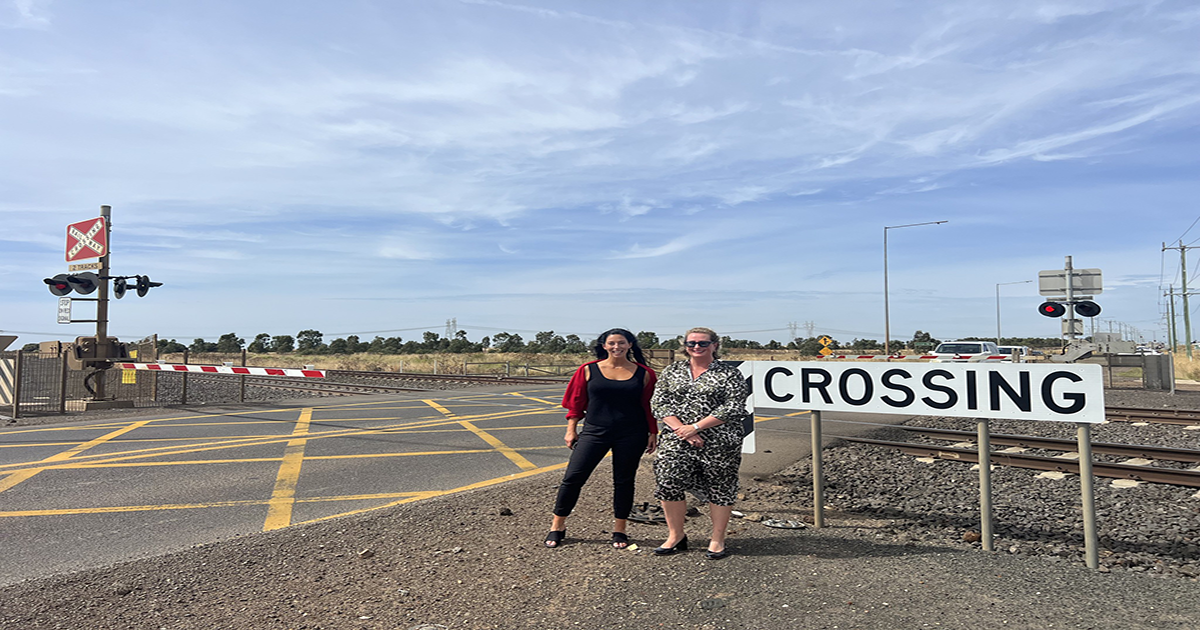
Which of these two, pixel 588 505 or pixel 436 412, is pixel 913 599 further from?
pixel 436 412

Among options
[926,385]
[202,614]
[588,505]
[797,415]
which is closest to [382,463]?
[588,505]

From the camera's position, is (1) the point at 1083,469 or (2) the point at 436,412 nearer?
(1) the point at 1083,469

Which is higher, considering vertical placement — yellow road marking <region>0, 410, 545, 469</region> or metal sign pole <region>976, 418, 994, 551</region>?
metal sign pole <region>976, 418, 994, 551</region>

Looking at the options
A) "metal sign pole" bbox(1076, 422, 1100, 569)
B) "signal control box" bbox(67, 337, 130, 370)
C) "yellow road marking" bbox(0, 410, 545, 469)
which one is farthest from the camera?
"signal control box" bbox(67, 337, 130, 370)

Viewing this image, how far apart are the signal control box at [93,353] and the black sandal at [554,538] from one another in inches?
575

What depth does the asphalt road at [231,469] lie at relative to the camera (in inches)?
216

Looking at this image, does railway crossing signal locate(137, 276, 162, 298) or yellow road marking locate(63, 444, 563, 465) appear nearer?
yellow road marking locate(63, 444, 563, 465)

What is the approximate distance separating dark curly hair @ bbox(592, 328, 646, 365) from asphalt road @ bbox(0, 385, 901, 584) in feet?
8.17

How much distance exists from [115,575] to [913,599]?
4.61m

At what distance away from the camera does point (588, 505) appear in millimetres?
6172

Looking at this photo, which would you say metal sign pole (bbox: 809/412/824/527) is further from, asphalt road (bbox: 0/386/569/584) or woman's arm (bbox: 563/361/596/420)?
asphalt road (bbox: 0/386/569/584)

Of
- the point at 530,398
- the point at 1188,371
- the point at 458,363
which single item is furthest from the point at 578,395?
the point at 458,363

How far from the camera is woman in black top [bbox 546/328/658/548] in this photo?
5.02 meters

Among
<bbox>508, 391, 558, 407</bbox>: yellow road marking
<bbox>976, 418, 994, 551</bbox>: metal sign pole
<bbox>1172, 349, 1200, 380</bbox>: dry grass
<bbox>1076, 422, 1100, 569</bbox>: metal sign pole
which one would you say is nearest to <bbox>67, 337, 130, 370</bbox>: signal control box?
<bbox>508, 391, 558, 407</bbox>: yellow road marking
